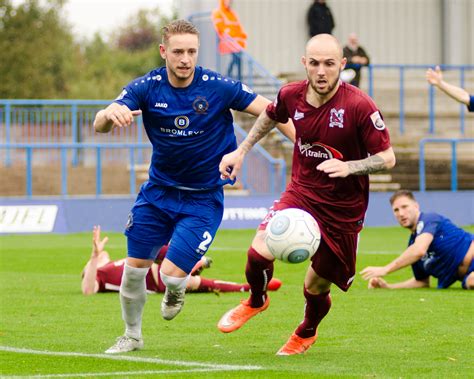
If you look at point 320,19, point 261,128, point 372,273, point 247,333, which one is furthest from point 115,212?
point 261,128

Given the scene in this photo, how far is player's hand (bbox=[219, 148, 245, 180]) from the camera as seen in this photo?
316 inches

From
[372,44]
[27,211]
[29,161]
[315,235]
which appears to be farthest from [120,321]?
[372,44]

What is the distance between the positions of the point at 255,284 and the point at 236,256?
28.0ft

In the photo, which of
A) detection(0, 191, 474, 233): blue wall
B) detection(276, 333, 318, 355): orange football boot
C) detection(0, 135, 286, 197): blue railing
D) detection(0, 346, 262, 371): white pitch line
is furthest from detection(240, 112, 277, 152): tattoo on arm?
detection(0, 135, 286, 197): blue railing

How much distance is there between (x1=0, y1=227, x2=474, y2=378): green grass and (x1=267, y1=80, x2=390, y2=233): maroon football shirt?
1.06m

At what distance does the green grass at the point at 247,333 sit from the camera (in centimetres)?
769

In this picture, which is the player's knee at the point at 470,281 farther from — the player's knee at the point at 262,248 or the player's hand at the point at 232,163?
the player's hand at the point at 232,163

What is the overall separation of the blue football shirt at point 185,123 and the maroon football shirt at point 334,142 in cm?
48

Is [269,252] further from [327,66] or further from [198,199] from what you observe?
[327,66]

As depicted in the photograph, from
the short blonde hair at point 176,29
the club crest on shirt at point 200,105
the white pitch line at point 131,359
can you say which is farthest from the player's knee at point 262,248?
the short blonde hair at point 176,29

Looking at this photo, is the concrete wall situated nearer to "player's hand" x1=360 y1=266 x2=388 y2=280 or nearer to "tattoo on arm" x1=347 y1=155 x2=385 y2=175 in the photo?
"player's hand" x1=360 y1=266 x2=388 y2=280

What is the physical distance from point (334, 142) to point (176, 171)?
1277 mm

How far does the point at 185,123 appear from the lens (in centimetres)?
850

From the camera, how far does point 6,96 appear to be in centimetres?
5372
